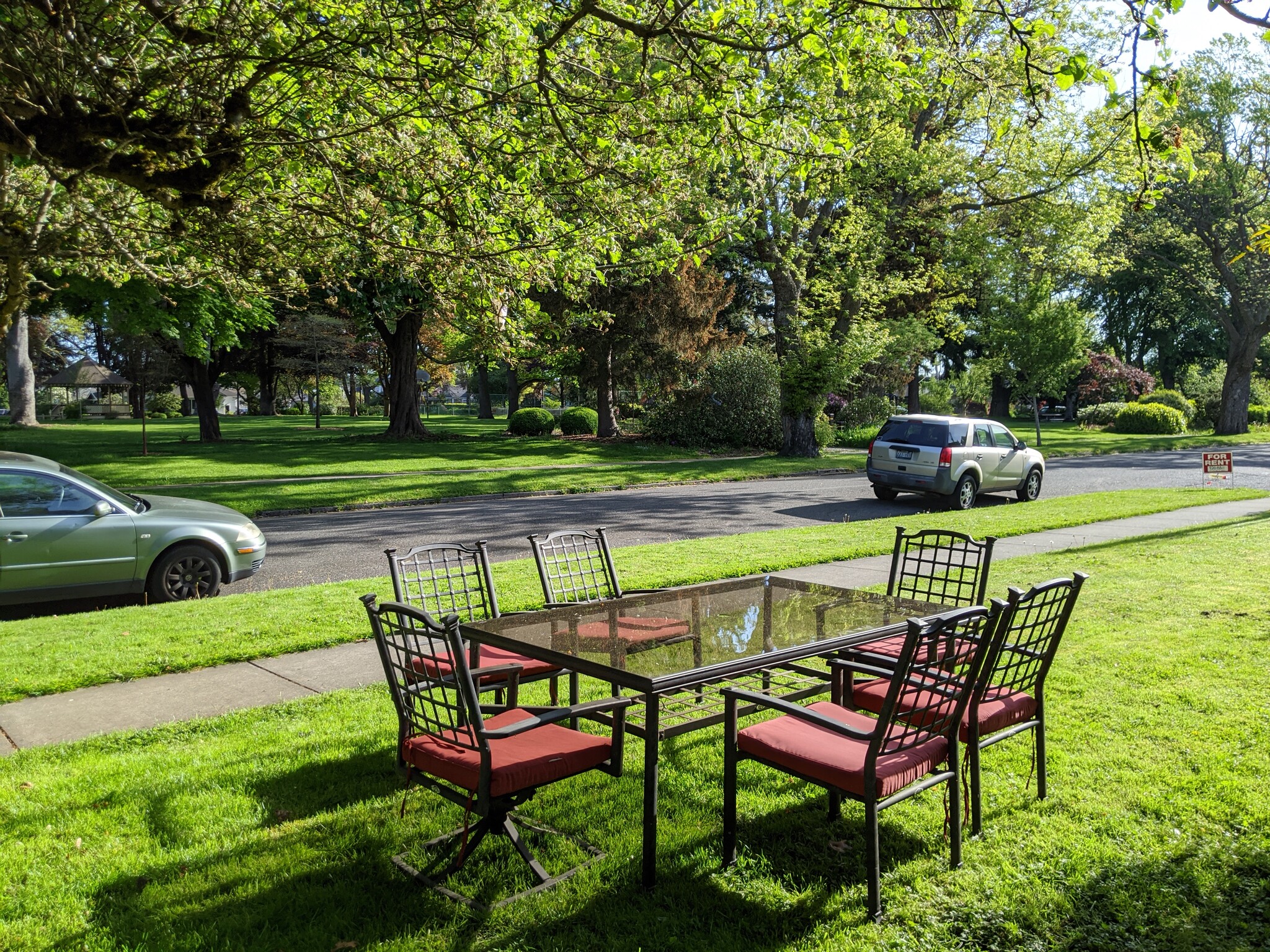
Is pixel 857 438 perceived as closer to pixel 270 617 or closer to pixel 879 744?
pixel 270 617

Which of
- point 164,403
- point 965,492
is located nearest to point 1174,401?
point 965,492

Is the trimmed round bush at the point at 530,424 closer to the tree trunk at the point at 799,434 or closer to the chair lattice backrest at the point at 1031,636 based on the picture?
the tree trunk at the point at 799,434

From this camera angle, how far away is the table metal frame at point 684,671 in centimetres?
374

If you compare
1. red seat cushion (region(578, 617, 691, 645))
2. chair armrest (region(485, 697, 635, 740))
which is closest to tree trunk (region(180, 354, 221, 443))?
red seat cushion (region(578, 617, 691, 645))

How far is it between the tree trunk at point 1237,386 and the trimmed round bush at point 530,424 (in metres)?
32.0

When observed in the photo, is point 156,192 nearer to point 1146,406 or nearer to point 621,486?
point 621,486

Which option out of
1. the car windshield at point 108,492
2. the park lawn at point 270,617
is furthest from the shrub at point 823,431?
the car windshield at point 108,492

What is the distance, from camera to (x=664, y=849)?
4133mm

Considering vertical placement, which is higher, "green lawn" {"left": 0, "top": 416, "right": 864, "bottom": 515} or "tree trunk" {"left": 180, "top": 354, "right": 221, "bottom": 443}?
"tree trunk" {"left": 180, "top": 354, "right": 221, "bottom": 443}

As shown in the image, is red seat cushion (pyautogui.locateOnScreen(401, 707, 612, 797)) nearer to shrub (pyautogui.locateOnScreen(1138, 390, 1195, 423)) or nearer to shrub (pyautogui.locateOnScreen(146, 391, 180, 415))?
shrub (pyautogui.locateOnScreen(1138, 390, 1195, 423))

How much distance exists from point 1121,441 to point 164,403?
58671mm

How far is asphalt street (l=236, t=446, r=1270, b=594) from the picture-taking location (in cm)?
1230

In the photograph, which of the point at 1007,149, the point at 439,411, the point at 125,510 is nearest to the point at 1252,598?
the point at 125,510

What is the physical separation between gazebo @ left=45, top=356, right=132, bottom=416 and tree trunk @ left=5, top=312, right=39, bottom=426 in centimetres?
2646
